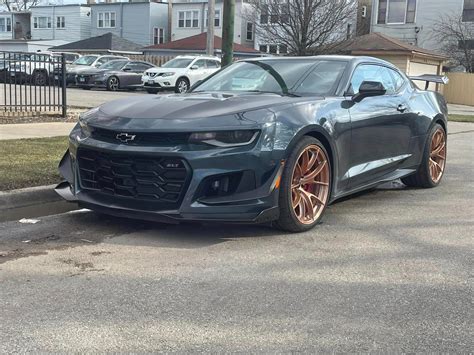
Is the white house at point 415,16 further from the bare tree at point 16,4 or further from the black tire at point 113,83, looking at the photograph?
the bare tree at point 16,4

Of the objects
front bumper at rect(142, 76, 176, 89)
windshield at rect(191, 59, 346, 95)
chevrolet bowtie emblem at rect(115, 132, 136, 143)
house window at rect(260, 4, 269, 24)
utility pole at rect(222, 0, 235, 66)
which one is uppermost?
house window at rect(260, 4, 269, 24)

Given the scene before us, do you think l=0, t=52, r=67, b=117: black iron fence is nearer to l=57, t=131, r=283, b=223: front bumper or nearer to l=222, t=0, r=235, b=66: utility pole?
l=222, t=0, r=235, b=66: utility pole

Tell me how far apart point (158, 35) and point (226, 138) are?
172 ft

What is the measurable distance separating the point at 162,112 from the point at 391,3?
134 feet

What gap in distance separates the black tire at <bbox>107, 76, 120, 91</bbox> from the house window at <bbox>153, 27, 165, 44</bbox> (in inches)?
1123

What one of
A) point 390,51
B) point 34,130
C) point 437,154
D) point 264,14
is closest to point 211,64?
point 264,14

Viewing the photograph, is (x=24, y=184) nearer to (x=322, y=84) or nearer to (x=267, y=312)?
(x=322, y=84)

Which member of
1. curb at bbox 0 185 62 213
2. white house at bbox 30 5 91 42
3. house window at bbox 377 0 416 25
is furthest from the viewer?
white house at bbox 30 5 91 42

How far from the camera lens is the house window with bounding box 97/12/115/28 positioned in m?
56.2

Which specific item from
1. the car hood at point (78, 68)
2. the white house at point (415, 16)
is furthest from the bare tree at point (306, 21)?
the white house at point (415, 16)

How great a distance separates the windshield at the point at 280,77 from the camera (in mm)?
5688

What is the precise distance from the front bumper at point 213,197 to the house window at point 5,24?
68.7m

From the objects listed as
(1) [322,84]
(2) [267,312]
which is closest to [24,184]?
(1) [322,84]

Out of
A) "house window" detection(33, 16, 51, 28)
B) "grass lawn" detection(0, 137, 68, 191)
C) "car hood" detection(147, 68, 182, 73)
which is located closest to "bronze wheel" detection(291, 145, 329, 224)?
"grass lawn" detection(0, 137, 68, 191)
